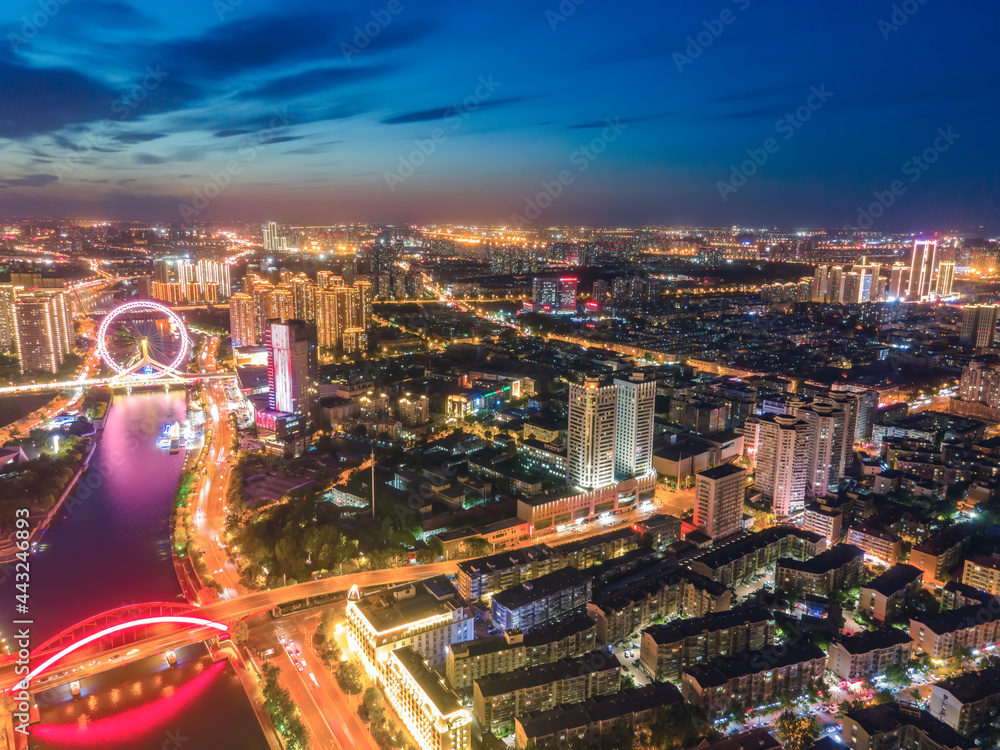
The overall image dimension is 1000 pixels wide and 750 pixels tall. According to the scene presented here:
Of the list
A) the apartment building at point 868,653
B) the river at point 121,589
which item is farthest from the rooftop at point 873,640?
the river at point 121,589

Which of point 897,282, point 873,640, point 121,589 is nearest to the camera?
point 873,640

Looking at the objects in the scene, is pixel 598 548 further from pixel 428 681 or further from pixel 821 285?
pixel 821 285

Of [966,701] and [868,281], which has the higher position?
[868,281]

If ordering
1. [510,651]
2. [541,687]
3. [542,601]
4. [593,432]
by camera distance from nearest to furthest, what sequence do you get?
[541,687]
[510,651]
[542,601]
[593,432]

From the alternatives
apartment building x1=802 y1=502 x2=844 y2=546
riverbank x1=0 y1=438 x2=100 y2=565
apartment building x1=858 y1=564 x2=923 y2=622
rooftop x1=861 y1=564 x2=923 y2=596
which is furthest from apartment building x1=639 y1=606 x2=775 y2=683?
riverbank x1=0 y1=438 x2=100 y2=565

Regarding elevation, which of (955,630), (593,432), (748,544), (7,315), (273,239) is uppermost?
(273,239)

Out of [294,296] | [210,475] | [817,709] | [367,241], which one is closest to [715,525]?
[817,709]

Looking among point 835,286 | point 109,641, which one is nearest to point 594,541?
point 109,641
